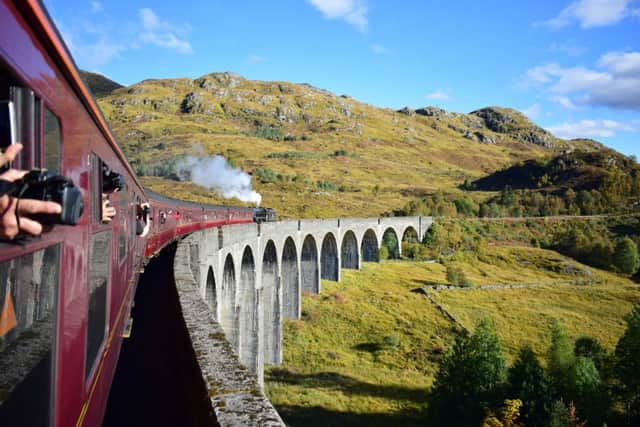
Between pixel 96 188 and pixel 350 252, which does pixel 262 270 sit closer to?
pixel 350 252

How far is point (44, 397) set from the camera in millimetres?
2391

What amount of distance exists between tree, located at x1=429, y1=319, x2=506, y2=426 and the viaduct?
10.0 m

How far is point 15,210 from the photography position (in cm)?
169

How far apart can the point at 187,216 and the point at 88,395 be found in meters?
17.7

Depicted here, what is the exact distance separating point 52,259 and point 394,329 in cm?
3710

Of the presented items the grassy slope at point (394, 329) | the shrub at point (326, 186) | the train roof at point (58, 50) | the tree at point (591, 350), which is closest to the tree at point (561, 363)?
the tree at point (591, 350)

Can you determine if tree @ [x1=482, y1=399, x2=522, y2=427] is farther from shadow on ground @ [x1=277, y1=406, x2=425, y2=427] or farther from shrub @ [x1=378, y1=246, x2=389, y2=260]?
shrub @ [x1=378, y1=246, x2=389, y2=260]

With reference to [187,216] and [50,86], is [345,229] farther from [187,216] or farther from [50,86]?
[50,86]

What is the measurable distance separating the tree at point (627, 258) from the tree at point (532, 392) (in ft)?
150

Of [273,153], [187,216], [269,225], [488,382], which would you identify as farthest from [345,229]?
[273,153]

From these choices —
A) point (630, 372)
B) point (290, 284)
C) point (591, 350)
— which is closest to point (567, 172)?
point (591, 350)

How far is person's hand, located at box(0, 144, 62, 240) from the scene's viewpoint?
1.64 m

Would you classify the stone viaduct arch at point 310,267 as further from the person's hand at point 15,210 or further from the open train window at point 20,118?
the person's hand at point 15,210

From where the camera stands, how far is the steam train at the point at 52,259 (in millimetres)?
1900
